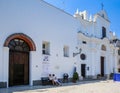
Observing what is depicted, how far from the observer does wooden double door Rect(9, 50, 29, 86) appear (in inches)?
752

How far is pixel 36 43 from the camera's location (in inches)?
831

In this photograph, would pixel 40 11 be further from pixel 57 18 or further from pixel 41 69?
pixel 41 69

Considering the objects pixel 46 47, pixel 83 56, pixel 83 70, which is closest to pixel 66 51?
pixel 46 47

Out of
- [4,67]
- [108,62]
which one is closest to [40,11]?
[4,67]

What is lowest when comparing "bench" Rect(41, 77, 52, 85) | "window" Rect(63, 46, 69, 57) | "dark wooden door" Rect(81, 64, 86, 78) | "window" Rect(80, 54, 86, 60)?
"bench" Rect(41, 77, 52, 85)

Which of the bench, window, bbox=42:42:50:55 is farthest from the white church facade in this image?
the bench

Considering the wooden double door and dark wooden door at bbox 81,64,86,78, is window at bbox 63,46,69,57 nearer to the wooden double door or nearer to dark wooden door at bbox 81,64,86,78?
dark wooden door at bbox 81,64,86,78

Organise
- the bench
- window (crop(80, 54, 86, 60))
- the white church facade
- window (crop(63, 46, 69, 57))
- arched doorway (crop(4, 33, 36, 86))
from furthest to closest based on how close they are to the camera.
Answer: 1. window (crop(80, 54, 86, 60))
2. window (crop(63, 46, 69, 57))
3. the bench
4. arched doorway (crop(4, 33, 36, 86))
5. the white church facade

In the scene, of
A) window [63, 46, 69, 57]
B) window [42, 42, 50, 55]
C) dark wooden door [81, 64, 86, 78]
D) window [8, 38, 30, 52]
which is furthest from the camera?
dark wooden door [81, 64, 86, 78]

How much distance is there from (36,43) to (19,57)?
220 centimetres

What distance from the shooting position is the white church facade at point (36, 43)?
18.4 m

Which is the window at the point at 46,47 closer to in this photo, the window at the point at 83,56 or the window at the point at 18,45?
the window at the point at 18,45

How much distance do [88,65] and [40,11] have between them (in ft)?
44.5

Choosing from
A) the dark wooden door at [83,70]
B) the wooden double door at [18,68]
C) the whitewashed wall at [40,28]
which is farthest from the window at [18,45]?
the dark wooden door at [83,70]
